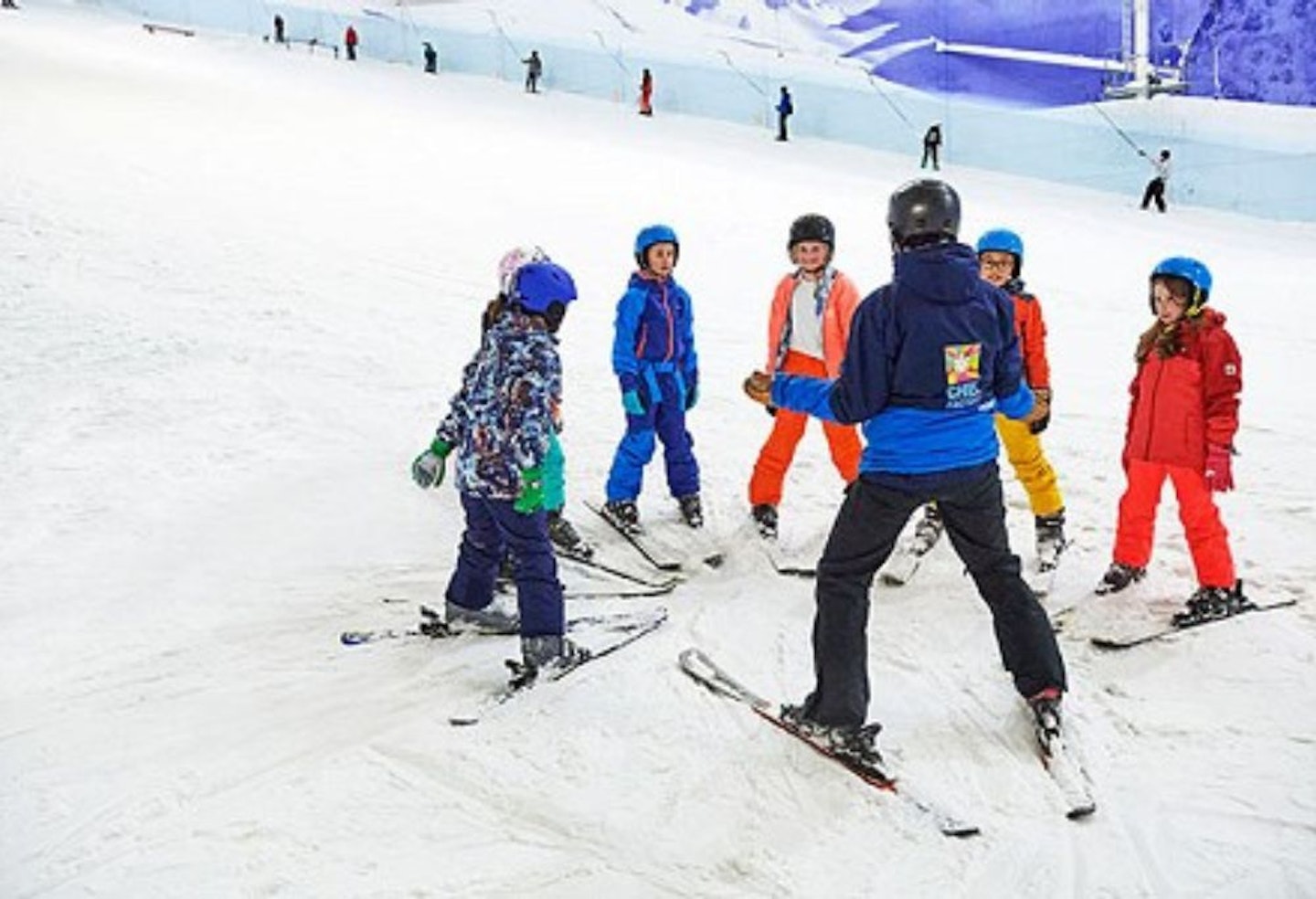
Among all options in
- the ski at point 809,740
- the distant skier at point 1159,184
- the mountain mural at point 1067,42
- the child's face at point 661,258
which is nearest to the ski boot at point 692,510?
the child's face at point 661,258

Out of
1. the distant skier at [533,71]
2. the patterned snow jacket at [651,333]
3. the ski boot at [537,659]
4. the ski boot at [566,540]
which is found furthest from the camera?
the distant skier at [533,71]

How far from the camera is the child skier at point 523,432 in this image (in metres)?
3.86

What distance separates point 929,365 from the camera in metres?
3.34

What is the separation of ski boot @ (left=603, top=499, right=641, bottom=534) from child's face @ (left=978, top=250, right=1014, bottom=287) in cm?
189

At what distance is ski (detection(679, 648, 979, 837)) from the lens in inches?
127

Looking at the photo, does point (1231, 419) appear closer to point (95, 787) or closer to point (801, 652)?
point (801, 652)

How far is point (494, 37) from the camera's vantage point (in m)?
28.2

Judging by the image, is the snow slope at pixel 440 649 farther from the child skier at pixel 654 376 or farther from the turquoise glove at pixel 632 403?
the turquoise glove at pixel 632 403

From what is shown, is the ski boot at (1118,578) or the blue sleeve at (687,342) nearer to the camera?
the ski boot at (1118,578)

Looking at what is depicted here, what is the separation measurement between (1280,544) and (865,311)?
120 inches

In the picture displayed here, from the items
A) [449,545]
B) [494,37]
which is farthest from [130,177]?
[494,37]

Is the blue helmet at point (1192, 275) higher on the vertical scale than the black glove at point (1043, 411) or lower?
higher

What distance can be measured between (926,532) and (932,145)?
15.5 metres

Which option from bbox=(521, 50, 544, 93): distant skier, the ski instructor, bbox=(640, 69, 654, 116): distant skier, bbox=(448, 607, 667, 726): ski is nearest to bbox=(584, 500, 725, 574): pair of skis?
bbox=(448, 607, 667, 726): ski
